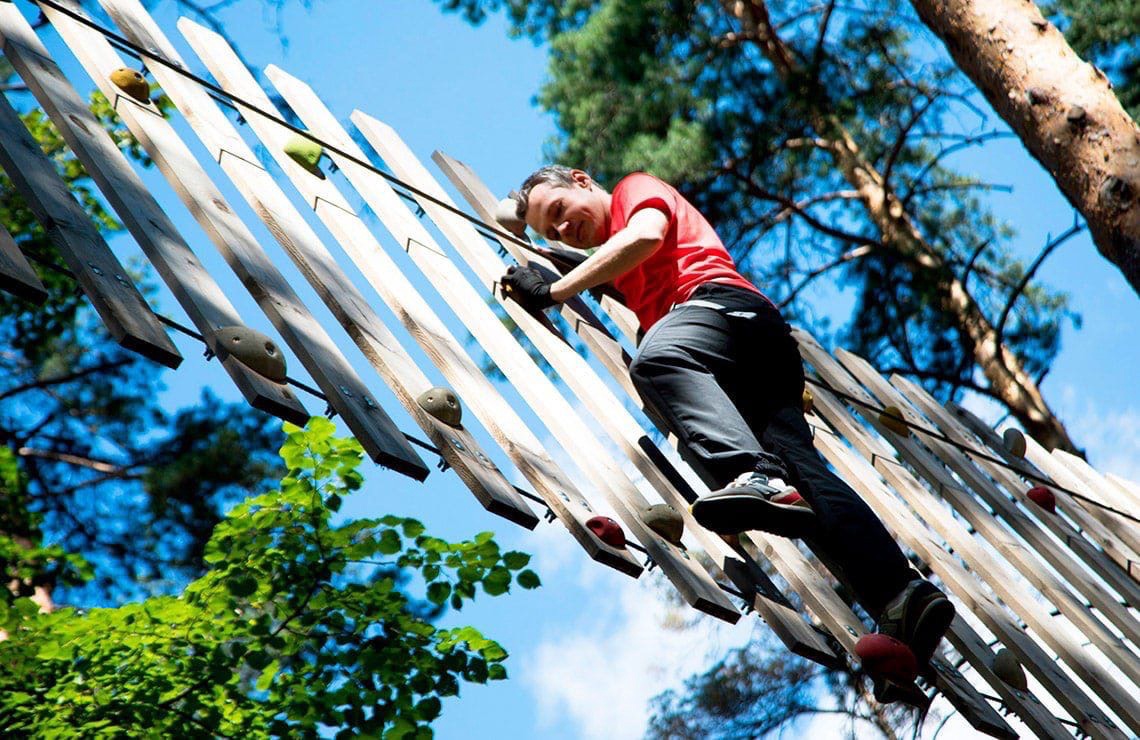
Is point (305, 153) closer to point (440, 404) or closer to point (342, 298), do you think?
point (342, 298)

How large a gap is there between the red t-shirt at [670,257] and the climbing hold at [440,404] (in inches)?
36.6

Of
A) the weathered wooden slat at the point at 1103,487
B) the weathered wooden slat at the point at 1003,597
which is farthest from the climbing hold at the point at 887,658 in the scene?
the weathered wooden slat at the point at 1103,487

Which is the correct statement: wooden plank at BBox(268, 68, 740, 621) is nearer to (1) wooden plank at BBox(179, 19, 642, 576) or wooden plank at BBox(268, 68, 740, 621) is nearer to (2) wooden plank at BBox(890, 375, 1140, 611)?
(1) wooden plank at BBox(179, 19, 642, 576)

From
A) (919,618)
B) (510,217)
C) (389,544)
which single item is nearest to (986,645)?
(919,618)

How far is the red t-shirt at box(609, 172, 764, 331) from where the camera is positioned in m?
3.42

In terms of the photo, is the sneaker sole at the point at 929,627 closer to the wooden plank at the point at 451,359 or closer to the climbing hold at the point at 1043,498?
the wooden plank at the point at 451,359

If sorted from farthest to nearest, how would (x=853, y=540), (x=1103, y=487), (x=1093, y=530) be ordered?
(x=1103, y=487) < (x=1093, y=530) < (x=853, y=540)

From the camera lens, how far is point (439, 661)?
3869 millimetres

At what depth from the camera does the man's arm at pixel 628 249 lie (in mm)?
3326

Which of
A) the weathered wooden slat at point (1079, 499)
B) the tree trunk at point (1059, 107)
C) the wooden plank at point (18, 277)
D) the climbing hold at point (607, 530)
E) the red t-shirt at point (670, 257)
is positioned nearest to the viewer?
the wooden plank at point (18, 277)

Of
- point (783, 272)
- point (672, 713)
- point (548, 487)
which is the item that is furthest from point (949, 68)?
point (548, 487)

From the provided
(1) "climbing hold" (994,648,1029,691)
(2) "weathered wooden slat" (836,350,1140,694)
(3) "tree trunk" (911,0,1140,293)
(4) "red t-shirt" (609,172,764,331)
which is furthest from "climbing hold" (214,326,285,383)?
(3) "tree trunk" (911,0,1140,293)

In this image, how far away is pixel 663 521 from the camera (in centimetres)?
294

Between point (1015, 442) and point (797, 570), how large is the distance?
2.28m
